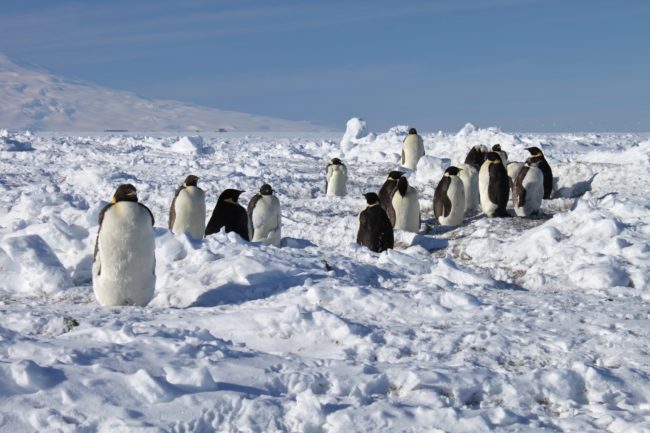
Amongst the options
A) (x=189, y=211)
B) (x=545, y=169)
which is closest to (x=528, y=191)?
(x=545, y=169)

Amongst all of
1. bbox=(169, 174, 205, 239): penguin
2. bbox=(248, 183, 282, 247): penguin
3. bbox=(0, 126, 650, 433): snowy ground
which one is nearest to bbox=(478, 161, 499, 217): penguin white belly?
bbox=(0, 126, 650, 433): snowy ground

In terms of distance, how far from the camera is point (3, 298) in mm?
6922

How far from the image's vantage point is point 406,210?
12.2m

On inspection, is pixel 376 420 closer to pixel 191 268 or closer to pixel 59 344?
pixel 59 344

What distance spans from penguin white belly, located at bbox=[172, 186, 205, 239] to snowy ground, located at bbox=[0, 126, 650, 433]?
1.26 metres

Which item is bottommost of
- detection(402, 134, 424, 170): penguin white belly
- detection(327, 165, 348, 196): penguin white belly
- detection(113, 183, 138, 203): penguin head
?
detection(327, 165, 348, 196): penguin white belly

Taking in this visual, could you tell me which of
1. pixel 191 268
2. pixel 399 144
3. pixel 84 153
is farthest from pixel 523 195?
pixel 84 153

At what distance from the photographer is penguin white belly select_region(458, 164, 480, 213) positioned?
44.5 feet

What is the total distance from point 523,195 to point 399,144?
15.4 m

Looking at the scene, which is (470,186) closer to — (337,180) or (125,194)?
(337,180)

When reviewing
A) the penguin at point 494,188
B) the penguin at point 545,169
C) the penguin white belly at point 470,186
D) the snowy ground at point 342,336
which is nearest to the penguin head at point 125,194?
the snowy ground at point 342,336

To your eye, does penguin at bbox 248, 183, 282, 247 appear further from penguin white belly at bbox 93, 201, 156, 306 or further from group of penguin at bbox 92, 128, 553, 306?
penguin white belly at bbox 93, 201, 156, 306

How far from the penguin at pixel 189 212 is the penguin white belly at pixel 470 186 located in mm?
4711

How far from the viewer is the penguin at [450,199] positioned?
12.7 metres
